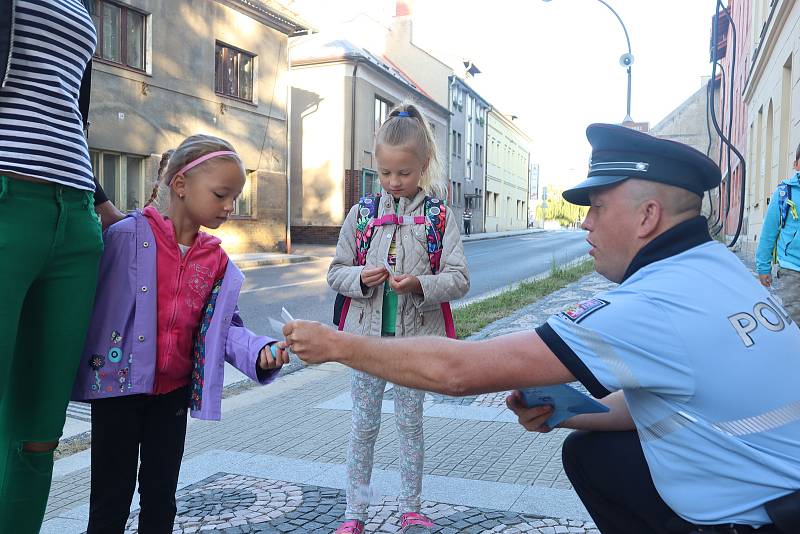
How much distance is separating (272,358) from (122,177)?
16.0 meters

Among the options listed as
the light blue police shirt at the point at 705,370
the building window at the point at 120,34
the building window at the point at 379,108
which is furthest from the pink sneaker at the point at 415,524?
the building window at the point at 379,108

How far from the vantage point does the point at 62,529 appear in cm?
286

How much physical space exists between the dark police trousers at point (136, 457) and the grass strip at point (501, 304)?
16.1ft

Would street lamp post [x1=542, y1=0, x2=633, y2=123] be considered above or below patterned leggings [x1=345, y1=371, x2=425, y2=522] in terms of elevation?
above

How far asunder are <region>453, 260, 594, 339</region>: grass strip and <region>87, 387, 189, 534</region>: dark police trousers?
491 centimetres

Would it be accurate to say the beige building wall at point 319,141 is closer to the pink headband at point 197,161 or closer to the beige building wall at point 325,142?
the beige building wall at point 325,142

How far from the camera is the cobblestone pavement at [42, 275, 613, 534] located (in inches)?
118

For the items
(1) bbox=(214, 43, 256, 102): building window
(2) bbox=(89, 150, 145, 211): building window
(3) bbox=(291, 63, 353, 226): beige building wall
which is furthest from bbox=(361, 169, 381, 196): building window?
(2) bbox=(89, 150, 145, 211): building window

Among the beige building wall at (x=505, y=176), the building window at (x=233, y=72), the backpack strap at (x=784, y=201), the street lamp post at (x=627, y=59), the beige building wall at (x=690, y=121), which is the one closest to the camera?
the backpack strap at (x=784, y=201)

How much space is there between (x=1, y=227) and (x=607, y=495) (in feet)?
6.28

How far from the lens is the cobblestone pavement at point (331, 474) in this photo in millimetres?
3004

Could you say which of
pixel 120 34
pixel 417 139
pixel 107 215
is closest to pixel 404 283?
pixel 417 139

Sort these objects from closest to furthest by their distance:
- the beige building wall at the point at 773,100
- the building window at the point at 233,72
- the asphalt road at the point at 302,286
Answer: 1. the asphalt road at the point at 302,286
2. the beige building wall at the point at 773,100
3. the building window at the point at 233,72

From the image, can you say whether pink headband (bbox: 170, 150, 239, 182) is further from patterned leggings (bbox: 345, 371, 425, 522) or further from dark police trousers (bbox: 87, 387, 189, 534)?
patterned leggings (bbox: 345, 371, 425, 522)
